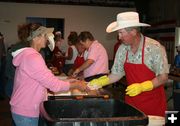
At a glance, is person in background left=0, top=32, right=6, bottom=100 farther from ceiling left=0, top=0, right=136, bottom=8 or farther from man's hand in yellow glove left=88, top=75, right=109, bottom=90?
man's hand in yellow glove left=88, top=75, right=109, bottom=90

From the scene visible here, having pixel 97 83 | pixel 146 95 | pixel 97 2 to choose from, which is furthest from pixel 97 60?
pixel 97 2

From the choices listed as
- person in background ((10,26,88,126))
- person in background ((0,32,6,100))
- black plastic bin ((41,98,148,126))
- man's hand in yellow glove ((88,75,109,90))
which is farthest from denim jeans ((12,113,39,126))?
person in background ((0,32,6,100))

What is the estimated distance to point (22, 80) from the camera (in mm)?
2896

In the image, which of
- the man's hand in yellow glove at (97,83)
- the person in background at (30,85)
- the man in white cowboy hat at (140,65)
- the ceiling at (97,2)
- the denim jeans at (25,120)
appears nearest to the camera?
the person in background at (30,85)

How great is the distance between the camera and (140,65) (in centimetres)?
335

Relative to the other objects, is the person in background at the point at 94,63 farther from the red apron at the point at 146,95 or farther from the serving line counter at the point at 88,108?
the serving line counter at the point at 88,108

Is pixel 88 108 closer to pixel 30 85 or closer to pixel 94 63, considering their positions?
pixel 30 85

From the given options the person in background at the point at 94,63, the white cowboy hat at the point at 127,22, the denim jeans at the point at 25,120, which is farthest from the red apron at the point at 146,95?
the person in background at the point at 94,63

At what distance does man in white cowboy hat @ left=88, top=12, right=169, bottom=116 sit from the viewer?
10.5 feet

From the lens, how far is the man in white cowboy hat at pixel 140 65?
10.5 ft

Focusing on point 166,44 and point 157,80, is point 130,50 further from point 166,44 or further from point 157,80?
point 166,44

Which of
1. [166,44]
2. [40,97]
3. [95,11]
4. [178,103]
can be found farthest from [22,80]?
[95,11]

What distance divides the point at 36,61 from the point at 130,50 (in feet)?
3.23

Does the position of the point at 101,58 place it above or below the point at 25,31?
below
